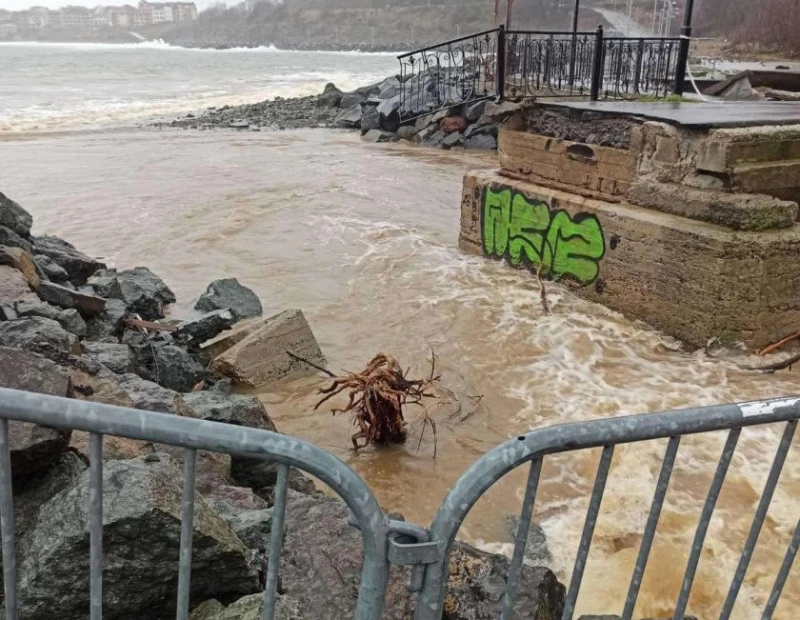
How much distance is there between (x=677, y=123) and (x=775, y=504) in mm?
3667

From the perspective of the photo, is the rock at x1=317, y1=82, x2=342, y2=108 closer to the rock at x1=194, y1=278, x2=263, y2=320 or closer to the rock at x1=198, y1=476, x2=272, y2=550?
the rock at x1=194, y1=278, x2=263, y2=320

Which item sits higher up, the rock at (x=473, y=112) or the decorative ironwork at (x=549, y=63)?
the decorative ironwork at (x=549, y=63)

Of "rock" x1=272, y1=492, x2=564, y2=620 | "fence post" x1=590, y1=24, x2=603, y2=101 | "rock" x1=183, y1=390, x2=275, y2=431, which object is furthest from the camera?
"fence post" x1=590, y1=24, x2=603, y2=101

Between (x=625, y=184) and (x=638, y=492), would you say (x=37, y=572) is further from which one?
(x=625, y=184)

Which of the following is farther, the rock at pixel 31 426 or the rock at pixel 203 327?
the rock at pixel 203 327

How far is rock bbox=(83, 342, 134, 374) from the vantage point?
5168mm

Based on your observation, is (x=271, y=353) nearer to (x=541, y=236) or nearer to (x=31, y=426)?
(x=31, y=426)

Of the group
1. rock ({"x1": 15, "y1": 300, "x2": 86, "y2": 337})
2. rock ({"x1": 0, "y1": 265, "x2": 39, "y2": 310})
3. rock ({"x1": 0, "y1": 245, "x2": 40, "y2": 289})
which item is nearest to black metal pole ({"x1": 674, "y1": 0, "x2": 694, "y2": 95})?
rock ({"x1": 15, "y1": 300, "x2": 86, "y2": 337})

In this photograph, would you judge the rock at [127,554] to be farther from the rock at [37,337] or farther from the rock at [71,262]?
the rock at [71,262]

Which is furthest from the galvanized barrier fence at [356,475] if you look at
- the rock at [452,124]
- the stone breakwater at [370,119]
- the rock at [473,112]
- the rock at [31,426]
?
the rock at [473,112]

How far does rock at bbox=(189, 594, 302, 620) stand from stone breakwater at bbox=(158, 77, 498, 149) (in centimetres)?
1675

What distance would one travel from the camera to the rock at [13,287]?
532 centimetres

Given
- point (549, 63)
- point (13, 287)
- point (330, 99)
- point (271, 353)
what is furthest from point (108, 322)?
point (330, 99)

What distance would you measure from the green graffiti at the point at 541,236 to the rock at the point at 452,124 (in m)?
13.7
